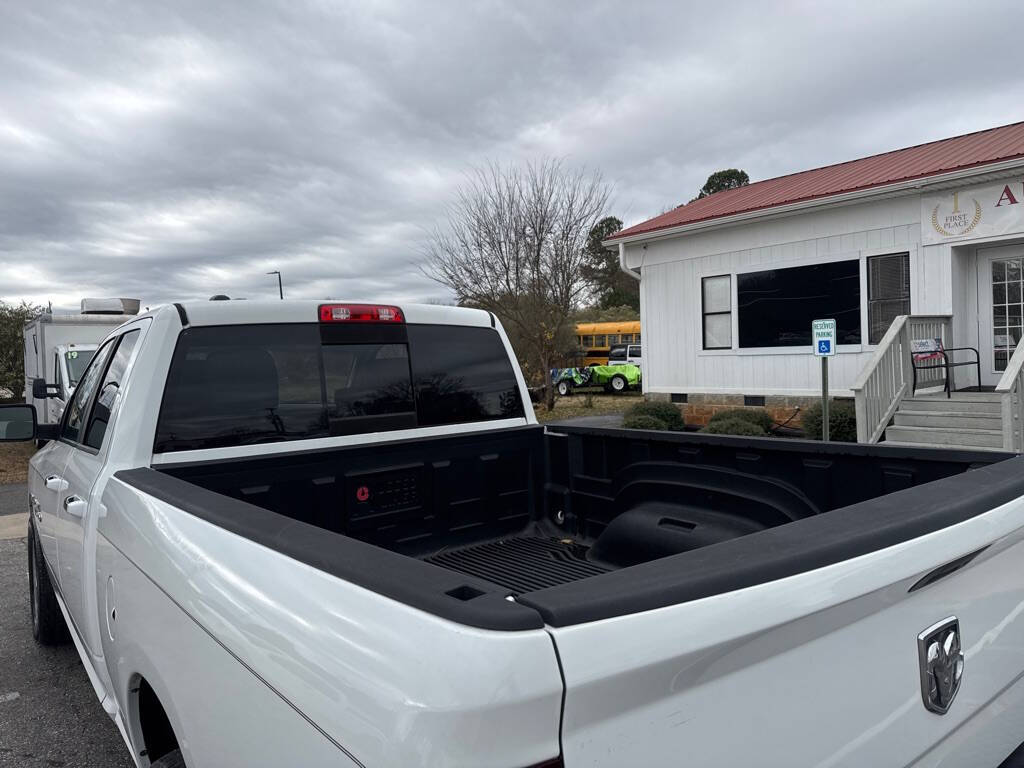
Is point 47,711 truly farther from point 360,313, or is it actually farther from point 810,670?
point 810,670

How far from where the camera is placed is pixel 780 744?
1.20 meters

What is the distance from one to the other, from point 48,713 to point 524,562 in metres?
2.55

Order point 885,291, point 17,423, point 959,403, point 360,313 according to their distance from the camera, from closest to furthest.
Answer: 1. point 360,313
2. point 17,423
3. point 959,403
4. point 885,291

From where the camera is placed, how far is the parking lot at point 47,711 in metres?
3.37

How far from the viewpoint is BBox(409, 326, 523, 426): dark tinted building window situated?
142 inches

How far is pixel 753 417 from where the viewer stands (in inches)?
496

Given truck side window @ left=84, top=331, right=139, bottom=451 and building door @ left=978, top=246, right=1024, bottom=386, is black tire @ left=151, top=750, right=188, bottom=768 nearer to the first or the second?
truck side window @ left=84, top=331, right=139, bottom=451

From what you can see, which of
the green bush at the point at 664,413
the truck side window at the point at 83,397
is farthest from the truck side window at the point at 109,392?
the green bush at the point at 664,413

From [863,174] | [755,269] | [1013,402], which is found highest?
[863,174]

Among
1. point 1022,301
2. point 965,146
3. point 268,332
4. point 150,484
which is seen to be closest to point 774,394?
point 1022,301

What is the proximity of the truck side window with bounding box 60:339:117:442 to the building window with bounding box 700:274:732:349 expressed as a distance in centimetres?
1208

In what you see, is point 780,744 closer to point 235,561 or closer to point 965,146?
point 235,561

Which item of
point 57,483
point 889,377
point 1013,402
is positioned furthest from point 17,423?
point 889,377

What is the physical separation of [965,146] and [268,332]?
1365cm
